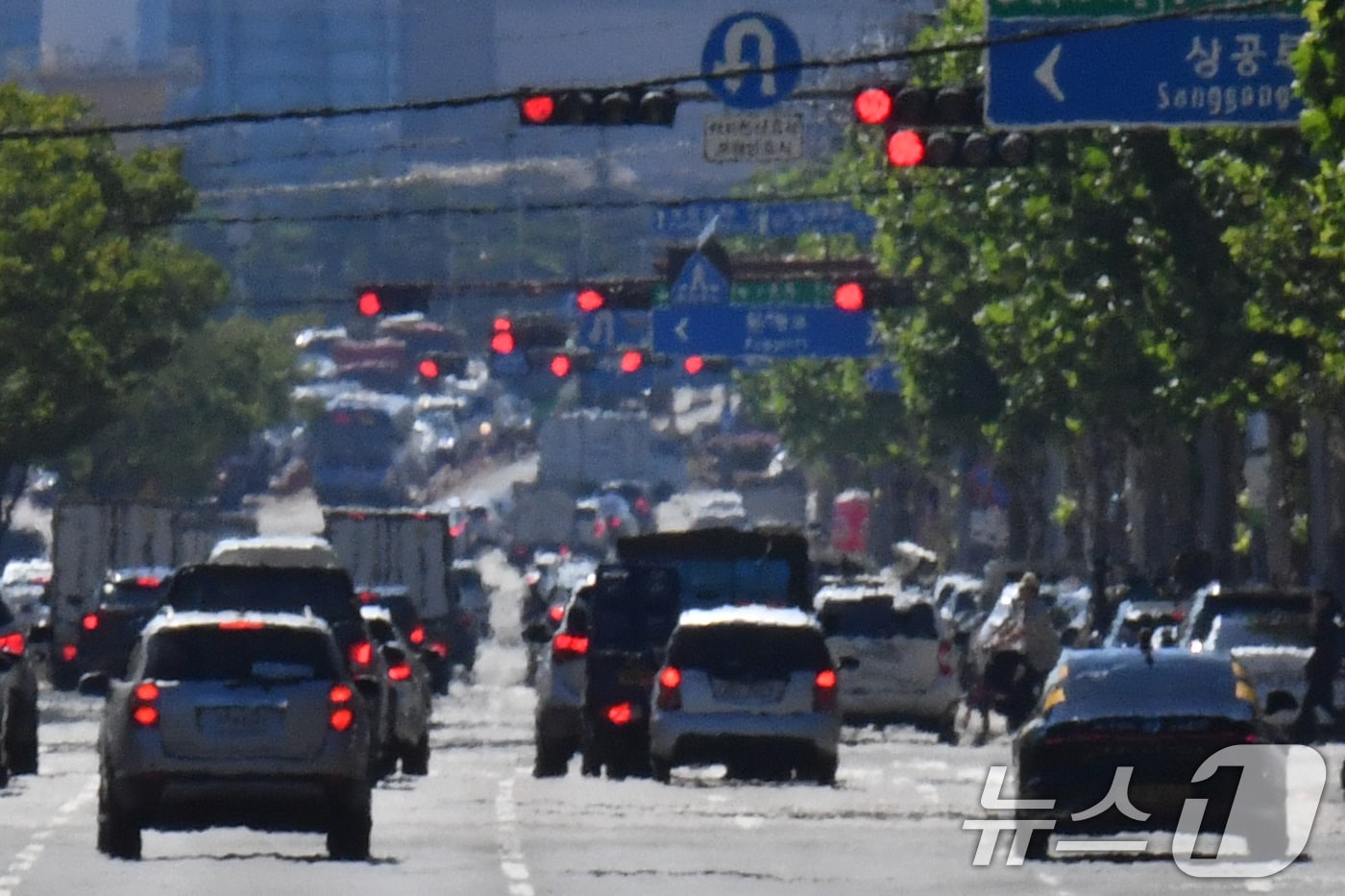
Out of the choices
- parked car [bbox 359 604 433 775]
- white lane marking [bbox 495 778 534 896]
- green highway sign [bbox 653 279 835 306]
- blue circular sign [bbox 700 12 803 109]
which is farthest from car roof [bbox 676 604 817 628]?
green highway sign [bbox 653 279 835 306]

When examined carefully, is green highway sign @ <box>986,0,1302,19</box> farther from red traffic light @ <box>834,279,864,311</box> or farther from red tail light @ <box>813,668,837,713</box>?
red traffic light @ <box>834,279,864,311</box>

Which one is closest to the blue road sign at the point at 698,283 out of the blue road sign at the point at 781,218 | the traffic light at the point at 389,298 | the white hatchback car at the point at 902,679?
the blue road sign at the point at 781,218

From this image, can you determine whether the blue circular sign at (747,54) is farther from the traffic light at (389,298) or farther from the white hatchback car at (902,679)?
the traffic light at (389,298)

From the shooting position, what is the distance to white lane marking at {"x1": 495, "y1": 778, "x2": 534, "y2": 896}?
21.1 meters

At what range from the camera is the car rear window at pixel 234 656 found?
23.3 meters

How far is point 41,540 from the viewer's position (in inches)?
4793

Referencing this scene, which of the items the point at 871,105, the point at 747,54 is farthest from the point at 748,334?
the point at 871,105

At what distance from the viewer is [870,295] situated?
51.1 metres

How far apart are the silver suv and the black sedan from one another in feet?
13.5

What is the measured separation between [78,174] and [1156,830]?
48509 millimetres

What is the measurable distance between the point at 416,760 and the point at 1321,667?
27.6 ft

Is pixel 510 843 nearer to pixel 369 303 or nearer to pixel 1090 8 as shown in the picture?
pixel 1090 8

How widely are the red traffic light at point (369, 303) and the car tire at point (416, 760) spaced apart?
14.4 meters

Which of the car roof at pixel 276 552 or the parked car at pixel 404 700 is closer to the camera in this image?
the parked car at pixel 404 700
